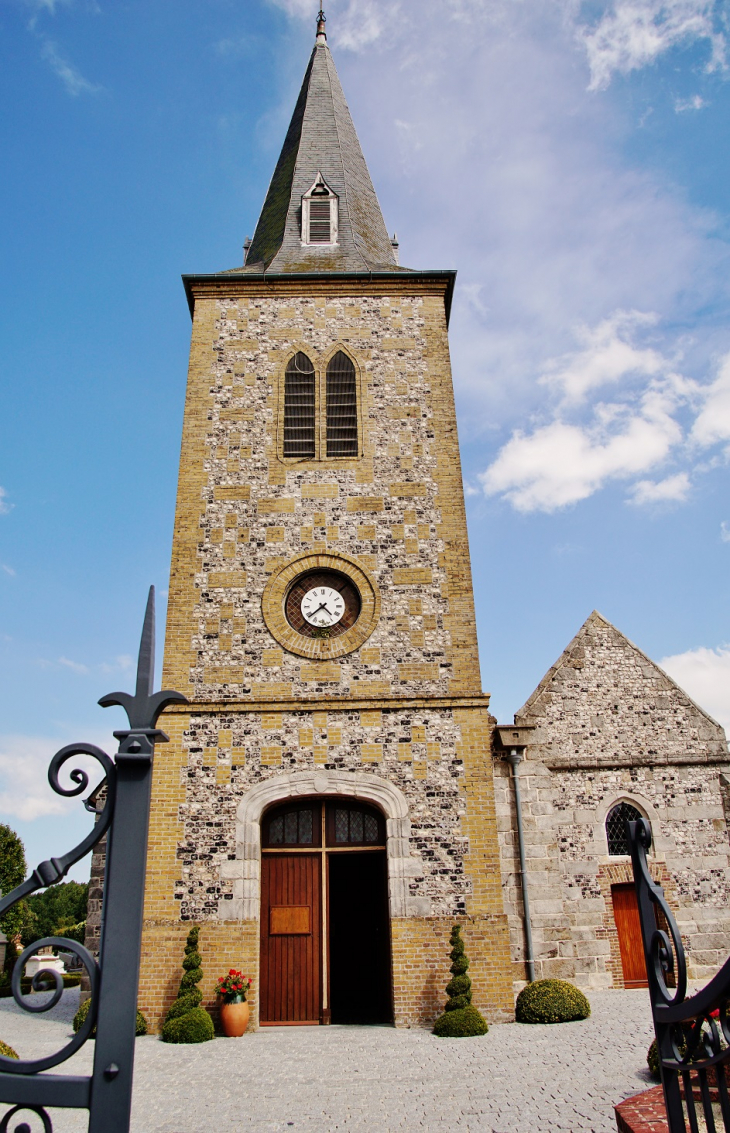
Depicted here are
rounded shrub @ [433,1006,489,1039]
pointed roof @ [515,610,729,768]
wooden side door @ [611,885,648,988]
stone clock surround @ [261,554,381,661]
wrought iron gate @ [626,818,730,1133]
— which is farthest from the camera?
pointed roof @ [515,610,729,768]

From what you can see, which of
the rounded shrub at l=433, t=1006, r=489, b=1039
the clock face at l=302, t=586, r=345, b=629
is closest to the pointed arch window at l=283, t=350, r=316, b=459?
the clock face at l=302, t=586, r=345, b=629

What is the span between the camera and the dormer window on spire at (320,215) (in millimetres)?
18516

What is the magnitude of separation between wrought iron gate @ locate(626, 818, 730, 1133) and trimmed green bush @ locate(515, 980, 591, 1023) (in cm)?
871

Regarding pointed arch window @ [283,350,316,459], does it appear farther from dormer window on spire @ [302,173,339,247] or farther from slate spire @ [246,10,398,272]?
dormer window on spire @ [302,173,339,247]

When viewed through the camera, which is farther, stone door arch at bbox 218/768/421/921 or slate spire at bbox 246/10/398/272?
slate spire at bbox 246/10/398/272

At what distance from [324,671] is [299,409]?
5.58 m

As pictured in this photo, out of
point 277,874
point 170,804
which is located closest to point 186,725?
point 170,804

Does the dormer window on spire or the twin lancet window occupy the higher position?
the dormer window on spire

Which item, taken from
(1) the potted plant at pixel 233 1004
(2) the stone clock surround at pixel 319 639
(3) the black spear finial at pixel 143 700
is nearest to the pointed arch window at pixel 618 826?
(2) the stone clock surround at pixel 319 639

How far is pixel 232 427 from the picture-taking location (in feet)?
50.0

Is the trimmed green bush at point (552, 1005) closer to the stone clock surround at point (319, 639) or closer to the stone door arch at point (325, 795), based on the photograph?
the stone door arch at point (325, 795)

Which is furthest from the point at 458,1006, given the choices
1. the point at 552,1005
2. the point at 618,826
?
the point at 618,826

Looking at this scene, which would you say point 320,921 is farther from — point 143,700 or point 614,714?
point 143,700

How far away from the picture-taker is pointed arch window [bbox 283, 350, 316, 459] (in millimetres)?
15266
